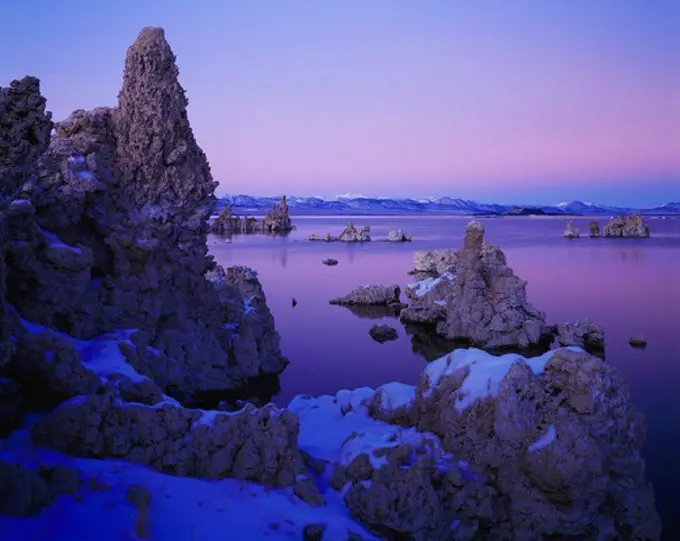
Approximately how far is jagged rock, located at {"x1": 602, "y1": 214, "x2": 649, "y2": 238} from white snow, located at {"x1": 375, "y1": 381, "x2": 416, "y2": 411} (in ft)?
357

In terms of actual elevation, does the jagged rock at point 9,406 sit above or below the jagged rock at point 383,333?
above

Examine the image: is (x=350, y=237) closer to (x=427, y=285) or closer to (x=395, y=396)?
(x=427, y=285)

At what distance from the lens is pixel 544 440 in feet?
34.1

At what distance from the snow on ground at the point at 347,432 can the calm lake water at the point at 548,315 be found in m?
5.57

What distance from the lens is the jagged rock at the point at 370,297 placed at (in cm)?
4053

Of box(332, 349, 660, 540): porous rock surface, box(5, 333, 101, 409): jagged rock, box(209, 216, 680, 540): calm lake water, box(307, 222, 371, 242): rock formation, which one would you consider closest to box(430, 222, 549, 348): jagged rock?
box(209, 216, 680, 540): calm lake water

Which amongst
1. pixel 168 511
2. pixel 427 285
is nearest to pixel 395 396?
pixel 168 511

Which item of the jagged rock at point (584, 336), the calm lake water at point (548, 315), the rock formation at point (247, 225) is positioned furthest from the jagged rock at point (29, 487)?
the rock formation at point (247, 225)

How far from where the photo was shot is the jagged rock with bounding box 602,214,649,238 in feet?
360

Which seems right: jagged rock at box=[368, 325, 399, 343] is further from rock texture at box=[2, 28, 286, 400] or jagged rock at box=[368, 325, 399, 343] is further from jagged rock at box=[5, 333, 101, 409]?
jagged rock at box=[5, 333, 101, 409]

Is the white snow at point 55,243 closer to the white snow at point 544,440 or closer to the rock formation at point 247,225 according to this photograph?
the white snow at point 544,440

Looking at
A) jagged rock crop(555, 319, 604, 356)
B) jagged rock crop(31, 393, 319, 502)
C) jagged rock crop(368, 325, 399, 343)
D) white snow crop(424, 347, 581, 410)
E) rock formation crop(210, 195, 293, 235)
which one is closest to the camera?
jagged rock crop(31, 393, 319, 502)

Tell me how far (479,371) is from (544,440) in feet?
5.85

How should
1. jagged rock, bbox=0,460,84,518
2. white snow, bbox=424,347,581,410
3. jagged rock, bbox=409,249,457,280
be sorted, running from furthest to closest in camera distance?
1. jagged rock, bbox=409,249,457,280
2. white snow, bbox=424,347,581,410
3. jagged rock, bbox=0,460,84,518
